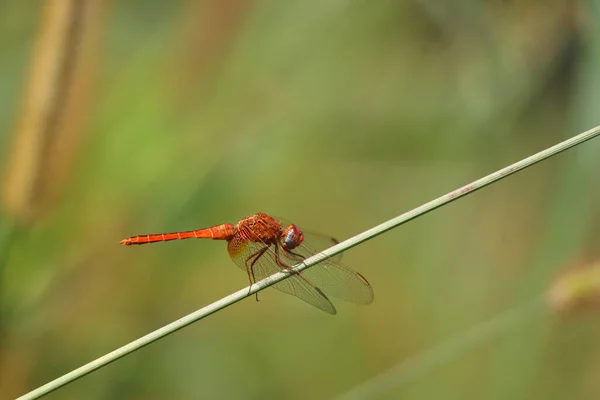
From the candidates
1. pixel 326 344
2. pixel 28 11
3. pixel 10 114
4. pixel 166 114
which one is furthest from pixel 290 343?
pixel 28 11

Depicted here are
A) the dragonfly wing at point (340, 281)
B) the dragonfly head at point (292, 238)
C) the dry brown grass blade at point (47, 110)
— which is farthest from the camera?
the dragonfly head at point (292, 238)

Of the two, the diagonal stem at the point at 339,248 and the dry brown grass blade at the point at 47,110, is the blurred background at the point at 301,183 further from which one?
the diagonal stem at the point at 339,248

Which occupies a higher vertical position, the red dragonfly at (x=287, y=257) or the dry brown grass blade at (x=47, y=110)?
the dry brown grass blade at (x=47, y=110)

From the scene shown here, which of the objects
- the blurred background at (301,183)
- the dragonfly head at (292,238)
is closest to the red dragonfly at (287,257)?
the dragonfly head at (292,238)

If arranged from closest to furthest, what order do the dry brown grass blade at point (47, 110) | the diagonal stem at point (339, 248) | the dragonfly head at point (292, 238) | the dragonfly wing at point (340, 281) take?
the diagonal stem at point (339, 248), the dry brown grass blade at point (47, 110), the dragonfly wing at point (340, 281), the dragonfly head at point (292, 238)

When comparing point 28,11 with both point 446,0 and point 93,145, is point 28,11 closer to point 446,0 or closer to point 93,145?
point 93,145

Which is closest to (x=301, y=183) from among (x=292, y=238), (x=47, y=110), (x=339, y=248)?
(x=292, y=238)

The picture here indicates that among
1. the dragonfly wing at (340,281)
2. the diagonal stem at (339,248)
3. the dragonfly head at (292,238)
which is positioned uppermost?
the dragonfly head at (292,238)

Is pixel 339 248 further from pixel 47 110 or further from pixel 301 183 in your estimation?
pixel 301 183
